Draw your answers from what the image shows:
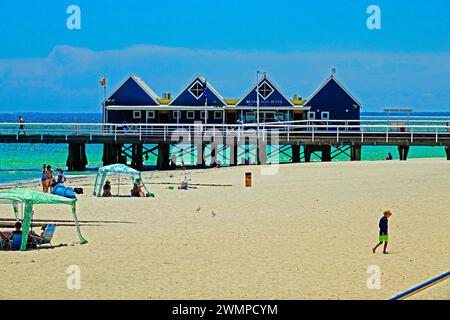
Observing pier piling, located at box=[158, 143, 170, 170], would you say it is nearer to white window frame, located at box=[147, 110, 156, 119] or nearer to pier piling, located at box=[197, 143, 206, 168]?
pier piling, located at box=[197, 143, 206, 168]

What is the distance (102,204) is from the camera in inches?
912

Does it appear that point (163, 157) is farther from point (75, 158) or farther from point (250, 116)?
point (250, 116)

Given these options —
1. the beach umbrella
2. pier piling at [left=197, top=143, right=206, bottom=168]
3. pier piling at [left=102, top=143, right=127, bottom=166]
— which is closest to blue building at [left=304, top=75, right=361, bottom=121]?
pier piling at [left=197, top=143, right=206, bottom=168]

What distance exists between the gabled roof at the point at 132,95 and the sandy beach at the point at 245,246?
24968 mm

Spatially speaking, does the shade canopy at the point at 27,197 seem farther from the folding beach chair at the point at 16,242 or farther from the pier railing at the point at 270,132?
the pier railing at the point at 270,132

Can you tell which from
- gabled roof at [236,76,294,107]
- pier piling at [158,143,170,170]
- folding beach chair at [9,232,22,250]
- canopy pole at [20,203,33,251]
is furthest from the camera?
gabled roof at [236,76,294,107]

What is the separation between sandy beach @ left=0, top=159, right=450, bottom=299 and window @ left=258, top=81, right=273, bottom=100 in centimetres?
2400

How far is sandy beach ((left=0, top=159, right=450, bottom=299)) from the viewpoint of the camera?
12305 mm

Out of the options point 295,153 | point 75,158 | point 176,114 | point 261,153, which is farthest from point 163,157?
point 176,114

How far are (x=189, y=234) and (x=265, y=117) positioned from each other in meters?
33.7

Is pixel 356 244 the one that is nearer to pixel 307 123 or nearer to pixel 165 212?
pixel 165 212

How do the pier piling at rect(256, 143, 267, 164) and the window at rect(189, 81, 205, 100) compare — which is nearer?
the pier piling at rect(256, 143, 267, 164)

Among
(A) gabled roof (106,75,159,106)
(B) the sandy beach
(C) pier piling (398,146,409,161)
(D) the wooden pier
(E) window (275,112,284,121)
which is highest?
(A) gabled roof (106,75,159,106)
